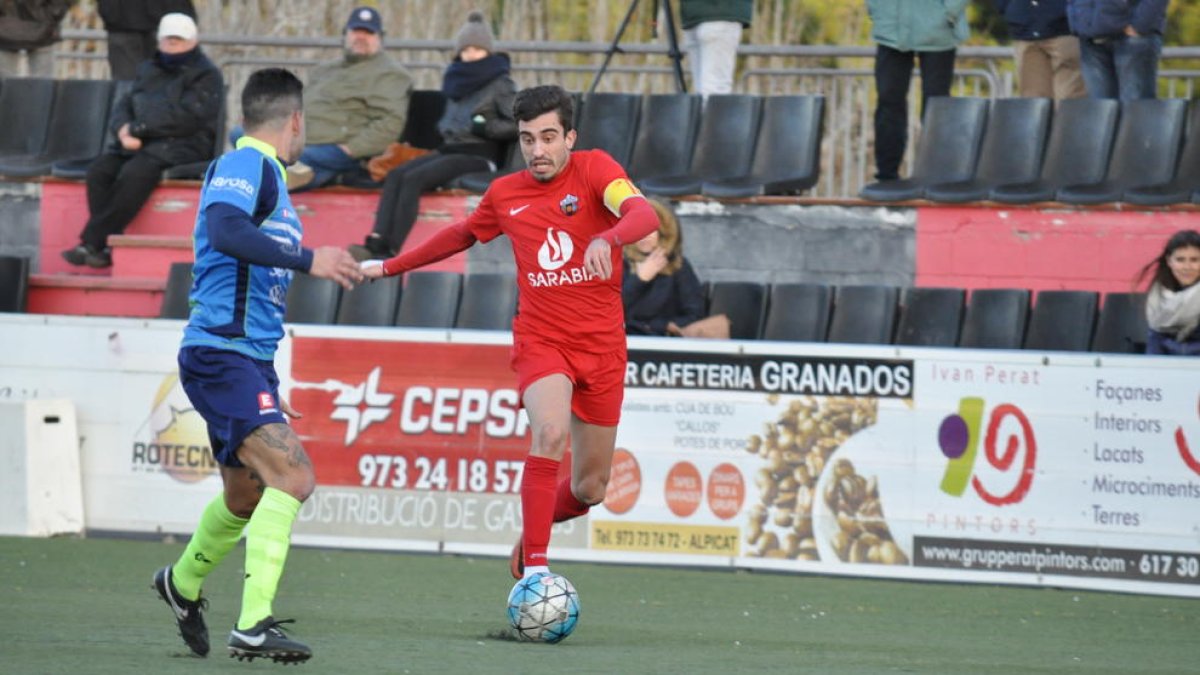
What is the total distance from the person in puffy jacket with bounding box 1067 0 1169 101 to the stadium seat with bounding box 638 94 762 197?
7.42 ft

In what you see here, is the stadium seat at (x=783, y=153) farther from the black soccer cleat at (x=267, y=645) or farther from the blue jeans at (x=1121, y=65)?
the black soccer cleat at (x=267, y=645)

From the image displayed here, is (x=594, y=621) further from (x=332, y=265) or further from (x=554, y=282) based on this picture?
(x=332, y=265)

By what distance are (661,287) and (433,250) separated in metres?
3.59

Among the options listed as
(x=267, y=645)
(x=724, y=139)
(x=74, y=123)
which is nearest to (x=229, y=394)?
(x=267, y=645)

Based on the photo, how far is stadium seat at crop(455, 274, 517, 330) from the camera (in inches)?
477

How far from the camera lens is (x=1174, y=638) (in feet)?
27.0

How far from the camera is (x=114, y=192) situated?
14094mm

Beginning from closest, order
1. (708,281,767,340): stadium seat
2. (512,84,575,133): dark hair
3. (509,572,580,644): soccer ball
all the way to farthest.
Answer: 1. (509,572,580,644): soccer ball
2. (512,84,575,133): dark hair
3. (708,281,767,340): stadium seat

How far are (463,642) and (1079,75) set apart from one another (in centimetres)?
787

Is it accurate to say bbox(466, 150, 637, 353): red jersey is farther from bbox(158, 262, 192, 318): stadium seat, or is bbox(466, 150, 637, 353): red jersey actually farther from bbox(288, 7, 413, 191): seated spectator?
bbox(288, 7, 413, 191): seated spectator

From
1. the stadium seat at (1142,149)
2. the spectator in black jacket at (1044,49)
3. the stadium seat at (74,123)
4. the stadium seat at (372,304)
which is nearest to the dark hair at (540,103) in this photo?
the stadium seat at (372,304)

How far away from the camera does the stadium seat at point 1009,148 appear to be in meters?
12.5

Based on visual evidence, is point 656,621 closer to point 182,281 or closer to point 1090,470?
point 1090,470

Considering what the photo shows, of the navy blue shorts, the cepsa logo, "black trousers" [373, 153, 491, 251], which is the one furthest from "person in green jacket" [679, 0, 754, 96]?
the navy blue shorts
